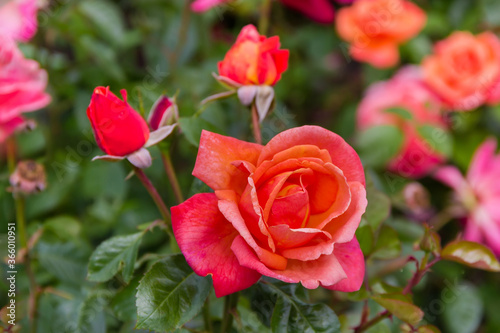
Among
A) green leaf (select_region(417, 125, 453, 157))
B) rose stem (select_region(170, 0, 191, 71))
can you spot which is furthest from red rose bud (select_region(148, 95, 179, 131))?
green leaf (select_region(417, 125, 453, 157))

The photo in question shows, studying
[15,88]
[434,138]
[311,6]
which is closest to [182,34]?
[311,6]

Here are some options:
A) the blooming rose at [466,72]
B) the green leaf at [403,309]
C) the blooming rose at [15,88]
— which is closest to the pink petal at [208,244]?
the green leaf at [403,309]

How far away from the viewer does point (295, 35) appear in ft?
3.57

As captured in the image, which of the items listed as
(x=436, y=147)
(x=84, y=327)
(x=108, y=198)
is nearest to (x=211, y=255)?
(x=84, y=327)

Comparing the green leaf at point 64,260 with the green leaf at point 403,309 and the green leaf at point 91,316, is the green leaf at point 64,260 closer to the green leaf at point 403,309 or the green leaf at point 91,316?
the green leaf at point 91,316

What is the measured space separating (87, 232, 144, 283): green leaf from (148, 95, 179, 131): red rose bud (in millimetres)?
94

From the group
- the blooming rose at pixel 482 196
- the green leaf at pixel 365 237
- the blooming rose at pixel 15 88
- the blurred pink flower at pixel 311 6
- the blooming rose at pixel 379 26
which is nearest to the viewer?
the green leaf at pixel 365 237

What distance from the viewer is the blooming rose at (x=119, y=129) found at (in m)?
0.32

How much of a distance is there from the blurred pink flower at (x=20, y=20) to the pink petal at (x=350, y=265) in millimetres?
536

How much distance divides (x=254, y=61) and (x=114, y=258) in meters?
0.20

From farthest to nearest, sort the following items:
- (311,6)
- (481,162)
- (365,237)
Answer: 1. (481,162)
2. (311,6)
3. (365,237)

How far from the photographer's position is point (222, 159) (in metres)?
0.33

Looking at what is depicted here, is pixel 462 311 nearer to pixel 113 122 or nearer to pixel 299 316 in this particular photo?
pixel 299 316

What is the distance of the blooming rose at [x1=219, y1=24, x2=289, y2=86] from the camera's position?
1.23 ft
